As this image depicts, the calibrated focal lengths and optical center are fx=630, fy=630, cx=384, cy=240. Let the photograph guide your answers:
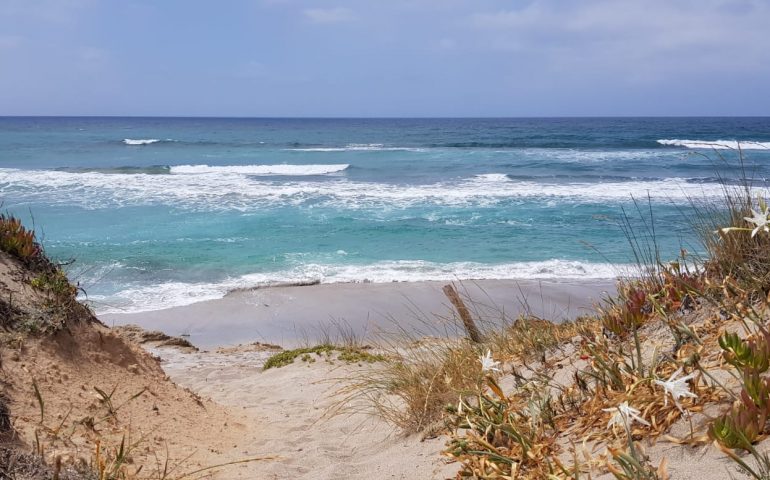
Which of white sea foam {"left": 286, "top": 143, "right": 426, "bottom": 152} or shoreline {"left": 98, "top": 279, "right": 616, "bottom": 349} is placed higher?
white sea foam {"left": 286, "top": 143, "right": 426, "bottom": 152}

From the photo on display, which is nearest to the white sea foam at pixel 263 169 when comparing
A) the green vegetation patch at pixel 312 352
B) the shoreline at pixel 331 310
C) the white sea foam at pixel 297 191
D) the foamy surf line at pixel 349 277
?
the white sea foam at pixel 297 191

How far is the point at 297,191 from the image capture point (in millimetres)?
26094

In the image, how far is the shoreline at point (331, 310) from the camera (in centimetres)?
1034

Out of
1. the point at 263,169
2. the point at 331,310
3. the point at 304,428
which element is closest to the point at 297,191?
the point at 263,169

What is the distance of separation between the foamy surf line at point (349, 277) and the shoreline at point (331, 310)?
0.86 ft

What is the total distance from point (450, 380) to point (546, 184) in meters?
Answer: 25.7

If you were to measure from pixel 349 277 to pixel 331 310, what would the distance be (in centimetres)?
209

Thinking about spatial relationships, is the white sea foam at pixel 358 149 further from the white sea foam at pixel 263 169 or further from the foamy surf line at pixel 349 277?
the foamy surf line at pixel 349 277

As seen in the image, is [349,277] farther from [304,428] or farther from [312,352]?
[304,428]

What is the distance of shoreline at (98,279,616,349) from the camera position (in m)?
10.3

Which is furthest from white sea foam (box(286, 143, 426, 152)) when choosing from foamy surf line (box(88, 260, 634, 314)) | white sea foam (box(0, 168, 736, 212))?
foamy surf line (box(88, 260, 634, 314))

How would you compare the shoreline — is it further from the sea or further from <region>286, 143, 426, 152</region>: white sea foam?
<region>286, 143, 426, 152</region>: white sea foam

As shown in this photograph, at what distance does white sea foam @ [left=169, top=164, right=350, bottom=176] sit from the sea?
0.69ft

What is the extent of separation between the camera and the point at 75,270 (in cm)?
1346
